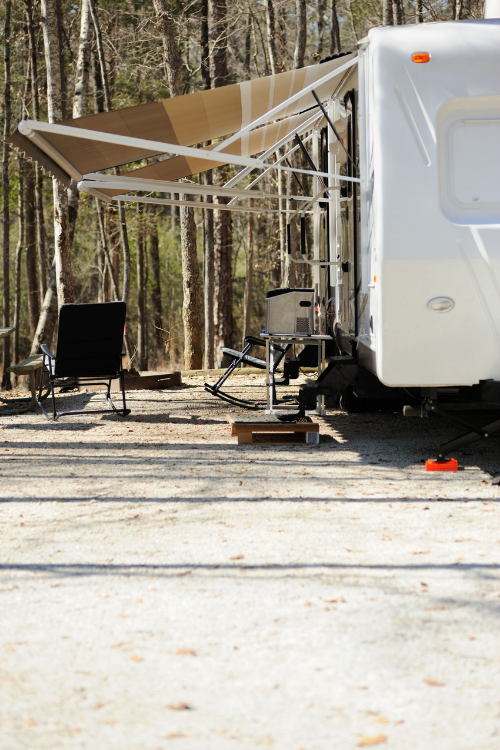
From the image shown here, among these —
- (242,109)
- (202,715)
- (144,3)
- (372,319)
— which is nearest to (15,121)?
(144,3)

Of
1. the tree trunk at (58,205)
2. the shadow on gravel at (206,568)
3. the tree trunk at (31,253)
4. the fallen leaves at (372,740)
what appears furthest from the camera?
the tree trunk at (31,253)

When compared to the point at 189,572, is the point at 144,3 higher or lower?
higher

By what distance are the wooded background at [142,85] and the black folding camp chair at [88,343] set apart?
3.00m

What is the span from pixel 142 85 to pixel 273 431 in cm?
1498

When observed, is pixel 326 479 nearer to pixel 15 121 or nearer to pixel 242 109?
pixel 242 109

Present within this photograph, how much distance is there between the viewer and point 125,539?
374 cm

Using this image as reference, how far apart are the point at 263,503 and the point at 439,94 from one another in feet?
8.70

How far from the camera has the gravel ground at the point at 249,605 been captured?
212cm

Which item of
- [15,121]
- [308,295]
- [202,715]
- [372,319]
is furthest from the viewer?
[15,121]

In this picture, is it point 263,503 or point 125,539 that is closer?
point 125,539

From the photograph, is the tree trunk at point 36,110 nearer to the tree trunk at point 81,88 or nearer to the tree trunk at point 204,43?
the tree trunk at point 81,88

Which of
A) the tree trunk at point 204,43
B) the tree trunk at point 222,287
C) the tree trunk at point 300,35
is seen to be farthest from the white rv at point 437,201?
the tree trunk at point 204,43

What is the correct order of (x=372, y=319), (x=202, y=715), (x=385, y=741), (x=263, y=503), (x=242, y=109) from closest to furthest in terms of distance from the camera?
(x=385, y=741) → (x=202, y=715) → (x=263, y=503) → (x=372, y=319) → (x=242, y=109)

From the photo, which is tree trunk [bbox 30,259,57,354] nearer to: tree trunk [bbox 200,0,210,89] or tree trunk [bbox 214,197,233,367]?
tree trunk [bbox 214,197,233,367]
